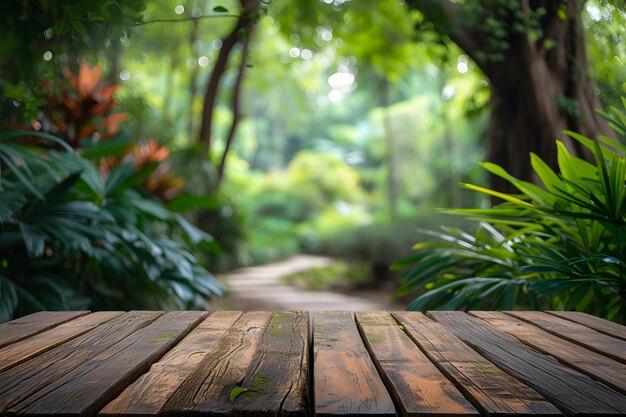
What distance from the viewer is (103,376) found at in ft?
3.23

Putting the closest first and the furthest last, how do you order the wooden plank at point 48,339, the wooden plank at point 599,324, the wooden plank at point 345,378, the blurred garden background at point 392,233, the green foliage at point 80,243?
1. the wooden plank at point 345,378
2. the wooden plank at point 48,339
3. the wooden plank at point 599,324
4. the blurred garden background at point 392,233
5. the green foliage at point 80,243

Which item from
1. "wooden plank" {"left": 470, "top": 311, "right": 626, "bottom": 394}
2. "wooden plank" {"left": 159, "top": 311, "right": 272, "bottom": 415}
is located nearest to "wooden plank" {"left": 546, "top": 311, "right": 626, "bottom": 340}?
"wooden plank" {"left": 470, "top": 311, "right": 626, "bottom": 394}

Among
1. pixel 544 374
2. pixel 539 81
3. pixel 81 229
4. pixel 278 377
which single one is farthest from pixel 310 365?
pixel 539 81

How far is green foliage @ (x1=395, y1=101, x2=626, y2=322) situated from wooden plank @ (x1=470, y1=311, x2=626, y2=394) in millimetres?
447

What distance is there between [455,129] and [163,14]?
914cm

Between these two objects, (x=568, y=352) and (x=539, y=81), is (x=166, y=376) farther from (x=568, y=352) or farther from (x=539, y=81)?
(x=539, y=81)

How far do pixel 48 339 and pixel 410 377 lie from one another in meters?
0.82

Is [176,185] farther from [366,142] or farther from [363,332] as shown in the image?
[366,142]

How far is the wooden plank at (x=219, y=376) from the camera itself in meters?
0.83

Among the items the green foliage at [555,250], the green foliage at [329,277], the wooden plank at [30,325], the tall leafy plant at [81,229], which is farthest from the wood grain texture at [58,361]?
the green foliage at [329,277]

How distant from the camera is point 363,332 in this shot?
140 cm

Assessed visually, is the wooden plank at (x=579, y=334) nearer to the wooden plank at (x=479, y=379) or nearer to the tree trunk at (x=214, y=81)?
the wooden plank at (x=479, y=379)

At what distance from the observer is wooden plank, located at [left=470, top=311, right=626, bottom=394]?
1.02 metres

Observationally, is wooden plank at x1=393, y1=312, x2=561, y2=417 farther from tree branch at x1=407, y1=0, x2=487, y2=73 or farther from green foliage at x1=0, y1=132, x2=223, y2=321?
tree branch at x1=407, y1=0, x2=487, y2=73
